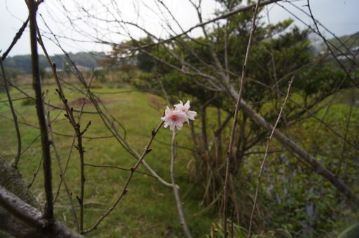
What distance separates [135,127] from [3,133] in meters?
2.75

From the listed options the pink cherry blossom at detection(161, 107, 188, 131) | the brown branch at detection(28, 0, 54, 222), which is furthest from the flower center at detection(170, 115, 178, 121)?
the brown branch at detection(28, 0, 54, 222)

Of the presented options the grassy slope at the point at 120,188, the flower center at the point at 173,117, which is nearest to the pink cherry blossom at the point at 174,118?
the flower center at the point at 173,117

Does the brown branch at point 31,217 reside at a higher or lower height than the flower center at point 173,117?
lower

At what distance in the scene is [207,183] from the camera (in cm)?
475

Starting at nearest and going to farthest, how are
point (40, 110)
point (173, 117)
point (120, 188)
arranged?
point (40, 110)
point (173, 117)
point (120, 188)

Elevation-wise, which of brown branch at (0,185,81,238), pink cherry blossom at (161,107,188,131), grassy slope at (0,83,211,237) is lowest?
grassy slope at (0,83,211,237)

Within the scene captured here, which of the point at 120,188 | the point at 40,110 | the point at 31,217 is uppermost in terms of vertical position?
the point at 40,110

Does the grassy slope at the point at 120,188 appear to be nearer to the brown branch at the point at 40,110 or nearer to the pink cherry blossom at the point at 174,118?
the pink cherry blossom at the point at 174,118

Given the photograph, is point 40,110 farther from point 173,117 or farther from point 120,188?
point 120,188

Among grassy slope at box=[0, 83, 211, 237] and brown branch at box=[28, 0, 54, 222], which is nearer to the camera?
A: brown branch at box=[28, 0, 54, 222]

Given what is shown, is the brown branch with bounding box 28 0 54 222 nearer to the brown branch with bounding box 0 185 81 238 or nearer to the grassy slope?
the brown branch with bounding box 0 185 81 238

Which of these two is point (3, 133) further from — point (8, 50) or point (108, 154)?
point (8, 50)

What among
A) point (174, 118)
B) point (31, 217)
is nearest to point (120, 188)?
point (174, 118)

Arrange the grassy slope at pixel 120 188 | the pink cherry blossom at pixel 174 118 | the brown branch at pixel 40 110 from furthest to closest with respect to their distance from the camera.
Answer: the grassy slope at pixel 120 188 → the pink cherry blossom at pixel 174 118 → the brown branch at pixel 40 110
